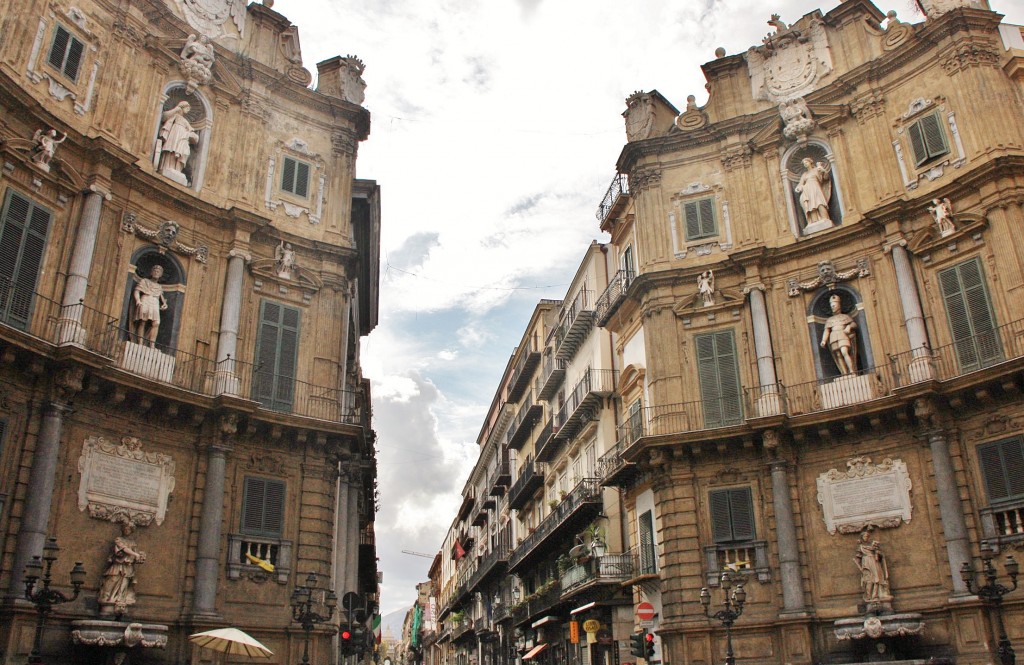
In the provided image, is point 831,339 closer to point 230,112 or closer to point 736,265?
point 736,265

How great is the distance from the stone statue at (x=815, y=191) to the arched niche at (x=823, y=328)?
7.52 ft

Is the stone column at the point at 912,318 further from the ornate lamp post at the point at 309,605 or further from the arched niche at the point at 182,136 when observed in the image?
the arched niche at the point at 182,136

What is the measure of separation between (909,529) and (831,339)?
211 inches

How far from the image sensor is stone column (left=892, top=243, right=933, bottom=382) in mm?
20828

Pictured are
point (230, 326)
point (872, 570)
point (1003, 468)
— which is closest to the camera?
point (1003, 468)

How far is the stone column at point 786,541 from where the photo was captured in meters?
21.3

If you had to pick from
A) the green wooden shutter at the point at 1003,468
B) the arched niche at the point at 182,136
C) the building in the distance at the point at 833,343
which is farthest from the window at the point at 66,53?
the green wooden shutter at the point at 1003,468

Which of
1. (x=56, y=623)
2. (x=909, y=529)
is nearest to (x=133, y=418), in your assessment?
(x=56, y=623)

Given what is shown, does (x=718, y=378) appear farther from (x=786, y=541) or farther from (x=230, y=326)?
(x=230, y=326)

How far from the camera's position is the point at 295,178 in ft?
79.4

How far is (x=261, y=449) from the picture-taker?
2086 centimetres

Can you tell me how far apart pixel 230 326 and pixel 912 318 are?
56.8 feet

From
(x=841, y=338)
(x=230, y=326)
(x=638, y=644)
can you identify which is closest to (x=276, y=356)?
(x=230, y=326)

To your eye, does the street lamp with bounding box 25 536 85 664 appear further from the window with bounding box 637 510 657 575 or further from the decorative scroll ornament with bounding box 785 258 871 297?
the decorative scroll ornament with bounding box 785 258 871 297
